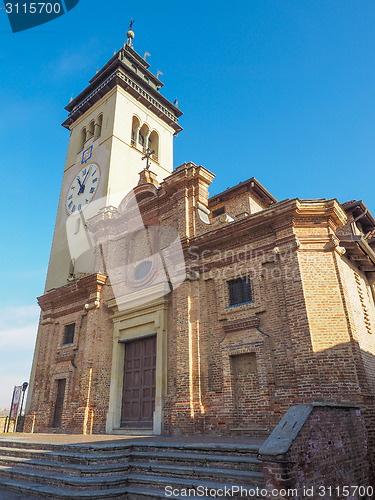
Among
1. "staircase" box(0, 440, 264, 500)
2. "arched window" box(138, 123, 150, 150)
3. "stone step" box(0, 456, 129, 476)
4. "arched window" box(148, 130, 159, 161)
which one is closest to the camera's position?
"staircase" box(0, 440, 264, 500)

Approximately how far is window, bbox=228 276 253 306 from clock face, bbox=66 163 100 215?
40.9 ft

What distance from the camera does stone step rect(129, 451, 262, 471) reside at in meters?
6.36

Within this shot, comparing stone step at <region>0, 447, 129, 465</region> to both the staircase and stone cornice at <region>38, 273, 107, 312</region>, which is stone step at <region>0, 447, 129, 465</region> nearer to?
the staircase

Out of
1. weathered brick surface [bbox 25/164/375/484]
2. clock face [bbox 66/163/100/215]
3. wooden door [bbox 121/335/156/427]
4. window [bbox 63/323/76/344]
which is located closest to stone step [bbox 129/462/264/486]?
weathered brick surface [bbox 25/164/375/484]

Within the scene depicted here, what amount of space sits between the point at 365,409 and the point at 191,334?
519cm

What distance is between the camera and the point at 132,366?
13.8m

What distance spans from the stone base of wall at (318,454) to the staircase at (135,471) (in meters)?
0.67

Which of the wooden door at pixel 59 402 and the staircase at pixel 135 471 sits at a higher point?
the wooden door at pixel 59 402

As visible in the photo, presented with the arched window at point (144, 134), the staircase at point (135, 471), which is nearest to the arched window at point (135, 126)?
the arched window at point (144, 134)

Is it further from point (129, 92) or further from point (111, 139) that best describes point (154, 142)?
point (111, 139)

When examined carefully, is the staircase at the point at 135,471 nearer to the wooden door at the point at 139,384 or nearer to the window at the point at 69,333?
the wooden door at the point at 139,384

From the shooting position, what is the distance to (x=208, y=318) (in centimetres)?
1184

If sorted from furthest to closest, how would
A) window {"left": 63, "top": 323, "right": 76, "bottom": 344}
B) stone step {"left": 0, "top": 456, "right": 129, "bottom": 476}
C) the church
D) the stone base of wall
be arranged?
window {"left": 63, "top": 323, "right": 76, "bottom": 344}
the church
stone step {"left": 0, "top": 456, "right": 129, "bottom": 476}
the stone base of wall

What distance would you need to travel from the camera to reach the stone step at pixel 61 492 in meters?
6.38
